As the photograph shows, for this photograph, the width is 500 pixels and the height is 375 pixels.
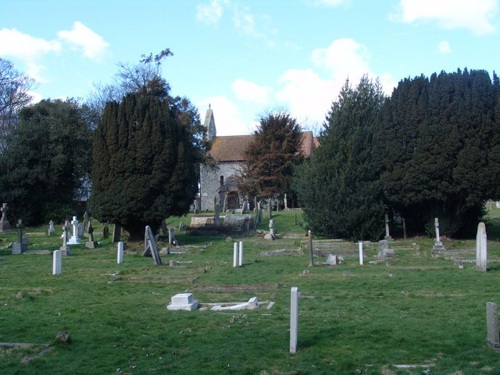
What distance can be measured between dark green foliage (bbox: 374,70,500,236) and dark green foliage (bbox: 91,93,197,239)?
425 inches

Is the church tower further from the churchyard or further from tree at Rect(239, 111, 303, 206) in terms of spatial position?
the churchyard

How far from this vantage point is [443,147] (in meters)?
27.5

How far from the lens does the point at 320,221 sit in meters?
30.5

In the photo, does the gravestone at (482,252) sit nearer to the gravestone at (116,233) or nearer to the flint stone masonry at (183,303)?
the flint stone masonry at (183,303)

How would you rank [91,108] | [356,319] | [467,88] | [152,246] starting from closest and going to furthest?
[356,319] → [152,246] → [467,88] → [91,108]

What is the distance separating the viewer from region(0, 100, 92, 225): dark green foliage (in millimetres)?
42562

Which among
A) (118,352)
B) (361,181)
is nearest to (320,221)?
(361,181)

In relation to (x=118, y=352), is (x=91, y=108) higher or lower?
higher

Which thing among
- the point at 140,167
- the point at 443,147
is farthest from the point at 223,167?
the point at 443,147

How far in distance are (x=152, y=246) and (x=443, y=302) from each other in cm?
1149

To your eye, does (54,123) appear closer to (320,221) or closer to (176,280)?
(320,221)

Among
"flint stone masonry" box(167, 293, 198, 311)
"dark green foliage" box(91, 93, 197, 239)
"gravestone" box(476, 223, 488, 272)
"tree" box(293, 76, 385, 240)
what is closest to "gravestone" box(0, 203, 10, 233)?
"dark green foliage" box(91, 93, 197, 239)

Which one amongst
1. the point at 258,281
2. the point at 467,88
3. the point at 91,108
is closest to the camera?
the point at 258,281

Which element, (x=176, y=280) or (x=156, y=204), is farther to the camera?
(x=156, y=204)
